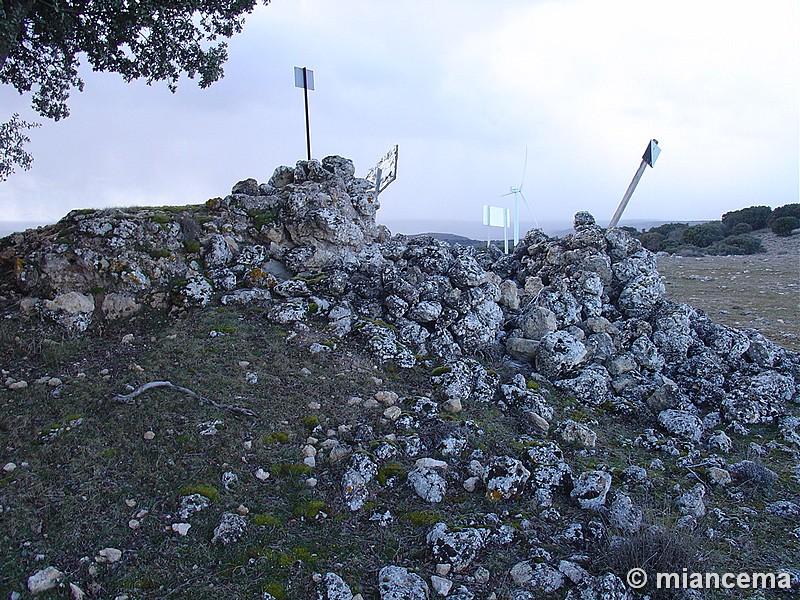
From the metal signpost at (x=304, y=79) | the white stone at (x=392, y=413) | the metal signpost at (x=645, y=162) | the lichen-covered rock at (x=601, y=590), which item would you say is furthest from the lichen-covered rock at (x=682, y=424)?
the metal signpost at (x=304, y=79)

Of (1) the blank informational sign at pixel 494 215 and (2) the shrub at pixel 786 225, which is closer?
(1) the blank informational sign at pixel 494 215

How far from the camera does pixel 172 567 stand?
4656 millimetres

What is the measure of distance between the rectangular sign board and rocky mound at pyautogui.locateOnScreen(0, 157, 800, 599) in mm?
2050

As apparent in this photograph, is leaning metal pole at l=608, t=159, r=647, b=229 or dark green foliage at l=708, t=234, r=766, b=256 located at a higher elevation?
leaning metal pole at l=608, t=159, r=647, b=229

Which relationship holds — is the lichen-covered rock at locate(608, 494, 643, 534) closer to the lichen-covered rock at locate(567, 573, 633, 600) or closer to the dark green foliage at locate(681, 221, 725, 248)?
the lichen-covered rock at locate(567, 573, 633, 600)

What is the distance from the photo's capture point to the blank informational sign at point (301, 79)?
1344 centimetres

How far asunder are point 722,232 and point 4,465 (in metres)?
58.6

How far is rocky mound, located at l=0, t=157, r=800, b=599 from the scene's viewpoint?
6184mm

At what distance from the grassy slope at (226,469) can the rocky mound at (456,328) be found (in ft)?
0.60

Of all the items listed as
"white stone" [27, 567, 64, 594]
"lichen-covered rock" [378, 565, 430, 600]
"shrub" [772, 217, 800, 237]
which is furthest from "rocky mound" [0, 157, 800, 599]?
"shrub" [772, 217, 800, 237]

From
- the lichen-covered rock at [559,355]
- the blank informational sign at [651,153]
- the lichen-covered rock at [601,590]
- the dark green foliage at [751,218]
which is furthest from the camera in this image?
the dark green foliage at [751,218]

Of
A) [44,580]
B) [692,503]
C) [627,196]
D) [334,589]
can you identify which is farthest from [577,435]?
[627,196]

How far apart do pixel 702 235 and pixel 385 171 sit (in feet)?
142

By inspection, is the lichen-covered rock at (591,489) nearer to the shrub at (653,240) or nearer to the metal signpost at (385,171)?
the metal signpost at (385,171)
